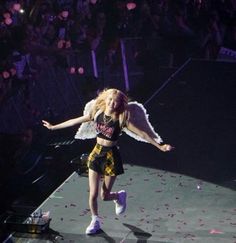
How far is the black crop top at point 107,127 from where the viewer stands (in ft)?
20.1

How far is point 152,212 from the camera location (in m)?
7.00

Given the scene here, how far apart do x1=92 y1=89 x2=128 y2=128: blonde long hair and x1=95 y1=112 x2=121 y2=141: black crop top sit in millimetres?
62

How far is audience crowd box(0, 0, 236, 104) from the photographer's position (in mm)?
9086

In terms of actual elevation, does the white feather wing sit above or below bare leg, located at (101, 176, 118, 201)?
above

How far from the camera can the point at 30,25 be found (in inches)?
380

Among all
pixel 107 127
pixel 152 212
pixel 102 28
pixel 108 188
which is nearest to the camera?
pixel 107 127

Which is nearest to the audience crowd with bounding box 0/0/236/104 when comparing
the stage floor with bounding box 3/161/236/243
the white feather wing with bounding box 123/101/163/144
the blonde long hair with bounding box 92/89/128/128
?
the stage floor with bounding box 3/161/236/243

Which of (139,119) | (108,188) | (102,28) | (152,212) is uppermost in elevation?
(102,28)

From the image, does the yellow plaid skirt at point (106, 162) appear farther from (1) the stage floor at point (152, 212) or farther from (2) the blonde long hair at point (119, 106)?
(1) the stage floor at point (152, 212)

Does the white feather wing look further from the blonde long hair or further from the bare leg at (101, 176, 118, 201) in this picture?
the bare leg at (101, 176, 118, 201)

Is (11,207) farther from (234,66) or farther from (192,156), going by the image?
(234,66)

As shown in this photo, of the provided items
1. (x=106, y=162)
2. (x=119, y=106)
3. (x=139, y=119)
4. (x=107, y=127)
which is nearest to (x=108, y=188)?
(x=106, y=162)

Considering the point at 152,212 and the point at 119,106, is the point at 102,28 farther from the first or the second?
the point at 119,106

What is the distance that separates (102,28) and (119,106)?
215 inches
